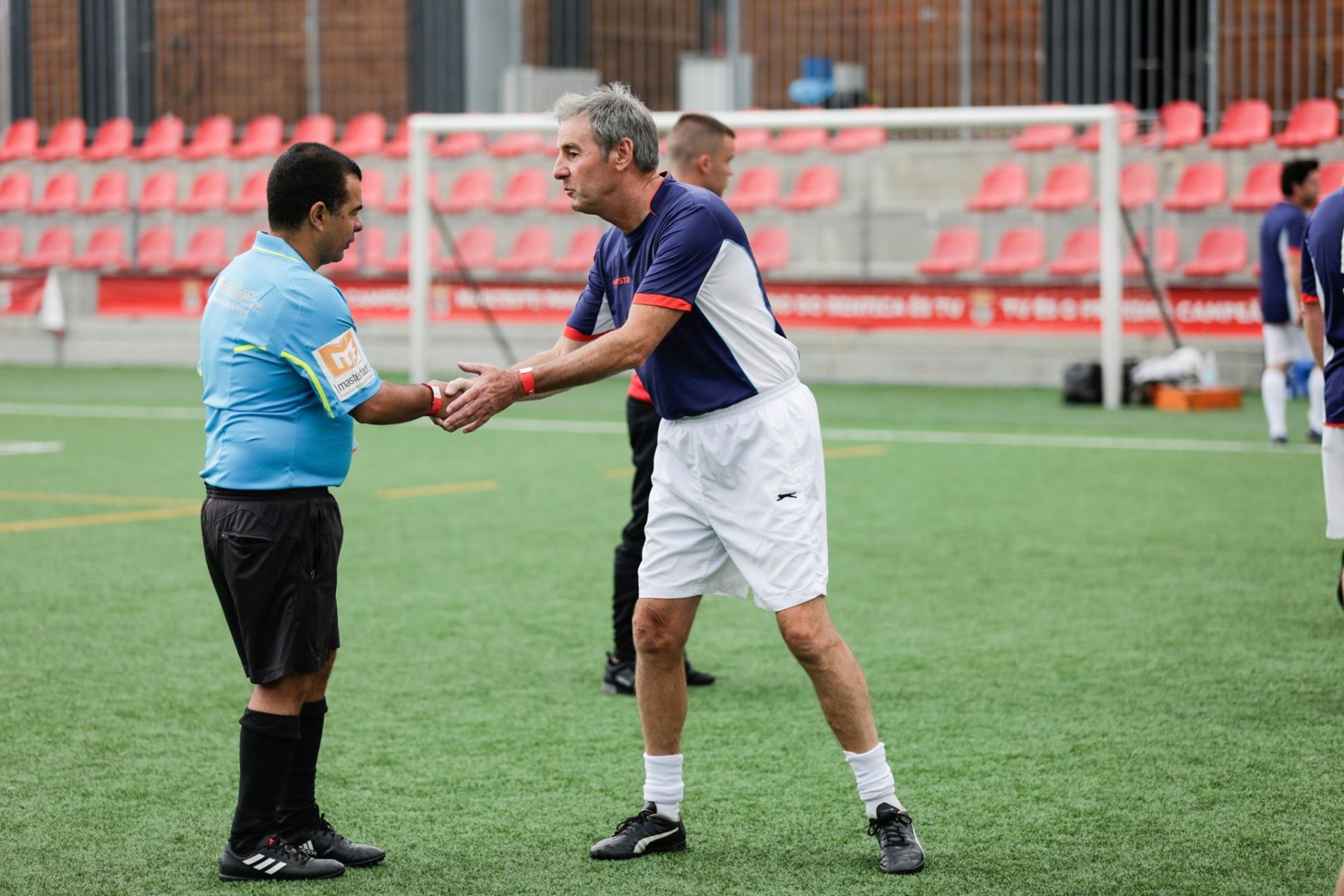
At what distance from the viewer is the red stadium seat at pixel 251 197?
2233cm

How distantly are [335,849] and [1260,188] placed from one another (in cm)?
1570

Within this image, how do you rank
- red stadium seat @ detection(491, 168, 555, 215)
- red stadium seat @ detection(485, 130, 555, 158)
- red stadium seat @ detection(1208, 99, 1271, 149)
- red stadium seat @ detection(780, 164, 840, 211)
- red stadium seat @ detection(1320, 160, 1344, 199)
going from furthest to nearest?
red stadium seat @ detection(485, 130, 555, 158) → red stadium seat @ detection(491, 168, 555, 215) → red stadium seat @ detection(780, 164, 840, 211) → red stadium seat @ detection(1208, 99, 1271, 149) → red stadium seat @ detection(1320, 160, 1344, 199)

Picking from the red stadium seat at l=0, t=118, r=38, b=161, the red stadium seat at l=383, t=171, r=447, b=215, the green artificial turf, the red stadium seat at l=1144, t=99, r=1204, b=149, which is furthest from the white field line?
the red stadium seat at l=0, t=118, r=38, b=161

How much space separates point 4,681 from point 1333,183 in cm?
1469

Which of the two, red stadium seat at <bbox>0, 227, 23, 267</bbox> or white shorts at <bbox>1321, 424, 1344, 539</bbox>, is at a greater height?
red stadium seat at <bbox>0, 227, 23, 267</bbox>

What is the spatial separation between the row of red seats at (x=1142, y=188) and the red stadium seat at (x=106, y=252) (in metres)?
11.4

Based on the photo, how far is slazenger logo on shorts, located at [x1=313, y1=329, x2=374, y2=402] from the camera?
3914mm

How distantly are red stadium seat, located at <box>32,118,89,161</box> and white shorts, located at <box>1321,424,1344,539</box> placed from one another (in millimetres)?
21720

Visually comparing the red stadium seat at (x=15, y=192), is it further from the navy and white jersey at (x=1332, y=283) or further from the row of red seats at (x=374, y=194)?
the navy and white jersey at (x=1332, y=283)

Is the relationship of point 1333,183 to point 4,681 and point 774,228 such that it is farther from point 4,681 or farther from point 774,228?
point 4,681

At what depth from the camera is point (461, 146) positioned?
21.8 meters

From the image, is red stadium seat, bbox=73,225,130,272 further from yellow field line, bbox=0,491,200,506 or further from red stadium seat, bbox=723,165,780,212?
yellow field line, bbox=0,491,200,506

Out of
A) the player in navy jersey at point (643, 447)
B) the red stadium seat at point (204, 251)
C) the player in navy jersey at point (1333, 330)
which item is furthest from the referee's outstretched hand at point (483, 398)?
the red stadium seat at point (204, 251)

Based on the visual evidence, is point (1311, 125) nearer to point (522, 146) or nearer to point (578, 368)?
point (522, 146)
